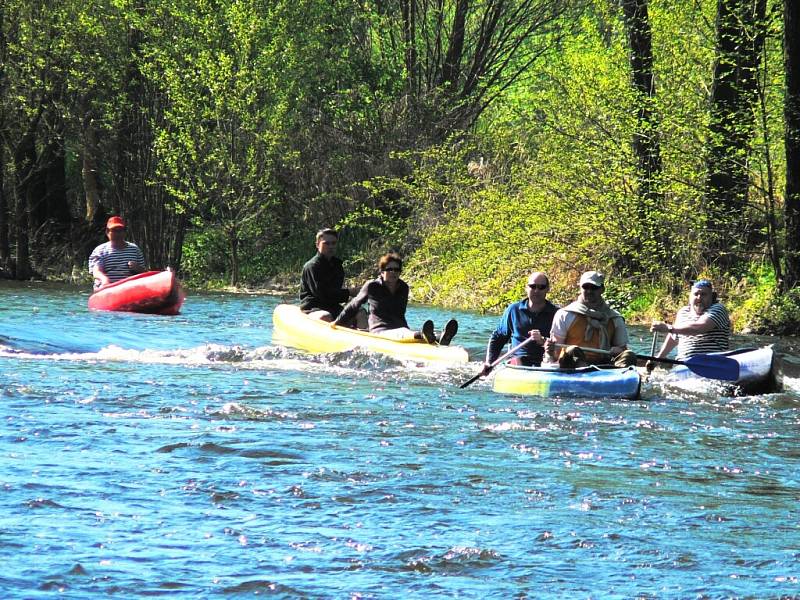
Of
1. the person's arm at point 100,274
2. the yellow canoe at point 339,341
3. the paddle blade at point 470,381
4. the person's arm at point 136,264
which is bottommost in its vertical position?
the paddle blade at point 470,381

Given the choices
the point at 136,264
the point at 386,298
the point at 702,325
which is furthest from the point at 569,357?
the point at 136,264

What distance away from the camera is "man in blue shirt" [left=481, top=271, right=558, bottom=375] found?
11375mm

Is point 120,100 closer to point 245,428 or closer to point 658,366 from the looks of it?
point 658,366

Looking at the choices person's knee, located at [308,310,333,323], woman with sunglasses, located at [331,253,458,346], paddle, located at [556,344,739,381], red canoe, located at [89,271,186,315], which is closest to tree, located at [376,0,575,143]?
red canoe, located at [89,271,186,315]

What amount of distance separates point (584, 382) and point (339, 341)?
12.1ft

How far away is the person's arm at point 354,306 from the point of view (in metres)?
13.7

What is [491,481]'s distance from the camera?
750 centimetres

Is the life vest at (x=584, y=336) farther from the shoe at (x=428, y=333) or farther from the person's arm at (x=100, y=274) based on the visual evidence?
the person's arm at (x=100, y=274)

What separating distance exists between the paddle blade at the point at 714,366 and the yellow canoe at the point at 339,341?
2072mm

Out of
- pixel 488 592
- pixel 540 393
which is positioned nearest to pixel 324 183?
pixel 540 393

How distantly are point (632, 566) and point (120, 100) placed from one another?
24.6 metres

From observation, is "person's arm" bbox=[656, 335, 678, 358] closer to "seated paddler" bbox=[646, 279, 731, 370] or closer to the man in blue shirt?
"seated paddler" bbox=[646, 279, 731, 370]

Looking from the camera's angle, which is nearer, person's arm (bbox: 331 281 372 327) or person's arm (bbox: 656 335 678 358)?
person's arm (bbox: 656 335 678 358)

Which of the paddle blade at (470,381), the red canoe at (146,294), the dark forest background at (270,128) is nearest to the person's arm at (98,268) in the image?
the red canoe at (146,294)
